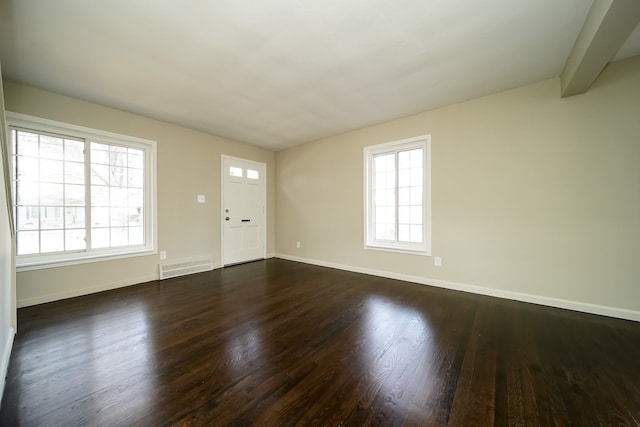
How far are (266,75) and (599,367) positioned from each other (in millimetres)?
3760

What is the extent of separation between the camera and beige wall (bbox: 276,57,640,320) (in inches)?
95.8

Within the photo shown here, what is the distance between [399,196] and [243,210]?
10.5ft

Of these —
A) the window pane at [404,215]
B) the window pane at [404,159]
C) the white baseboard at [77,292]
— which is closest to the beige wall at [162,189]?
the white baseboard at [77,292]

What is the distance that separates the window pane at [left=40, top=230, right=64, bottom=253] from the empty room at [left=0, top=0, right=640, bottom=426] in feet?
0.08

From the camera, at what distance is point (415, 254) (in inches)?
146

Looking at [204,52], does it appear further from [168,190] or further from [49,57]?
[168,190]

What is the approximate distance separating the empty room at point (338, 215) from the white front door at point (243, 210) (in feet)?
0.91

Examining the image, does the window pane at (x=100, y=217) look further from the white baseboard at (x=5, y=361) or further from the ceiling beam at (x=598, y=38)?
the ceiling beam at (x=598, y=38)

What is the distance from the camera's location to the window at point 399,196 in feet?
12.0

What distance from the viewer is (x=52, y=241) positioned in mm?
3033

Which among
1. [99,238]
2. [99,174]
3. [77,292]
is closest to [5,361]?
[77,292]

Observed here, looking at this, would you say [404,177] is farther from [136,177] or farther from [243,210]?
[136,177]

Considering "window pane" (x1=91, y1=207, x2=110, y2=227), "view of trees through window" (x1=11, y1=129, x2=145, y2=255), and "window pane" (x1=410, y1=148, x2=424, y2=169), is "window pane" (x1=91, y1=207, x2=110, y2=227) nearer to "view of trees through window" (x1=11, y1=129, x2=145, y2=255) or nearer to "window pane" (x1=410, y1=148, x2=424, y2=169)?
"view of trees through window" (x1=11, y1=129, x2=145, y2=255)

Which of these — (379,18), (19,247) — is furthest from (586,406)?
(19,247)
